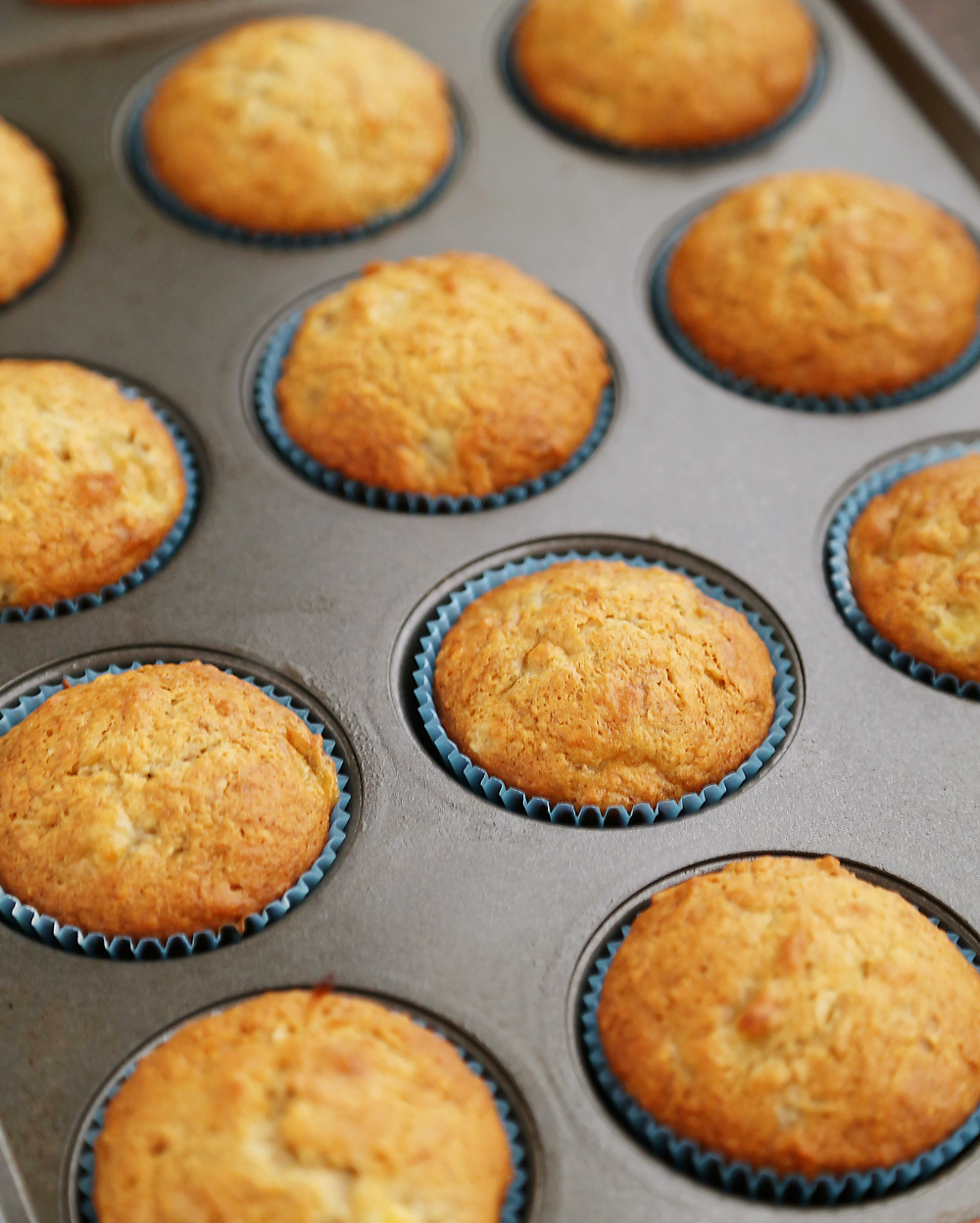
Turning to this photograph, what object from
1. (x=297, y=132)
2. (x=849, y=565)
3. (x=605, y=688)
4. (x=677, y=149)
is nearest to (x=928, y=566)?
(x=849, y=565)

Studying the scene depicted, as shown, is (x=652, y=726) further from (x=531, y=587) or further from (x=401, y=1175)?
(x=401, y=1175)

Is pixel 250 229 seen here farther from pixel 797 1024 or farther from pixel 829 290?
pixel 797 1024

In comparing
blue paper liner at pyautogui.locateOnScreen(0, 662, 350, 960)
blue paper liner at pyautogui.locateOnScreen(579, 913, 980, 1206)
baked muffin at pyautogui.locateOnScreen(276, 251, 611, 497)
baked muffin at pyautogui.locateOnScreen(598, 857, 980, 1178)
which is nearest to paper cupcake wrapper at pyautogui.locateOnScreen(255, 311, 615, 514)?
baked muffin at pyautogui.locateOnScreen(276, 251, 611, 497)

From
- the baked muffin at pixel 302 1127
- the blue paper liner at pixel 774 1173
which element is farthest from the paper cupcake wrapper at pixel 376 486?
the blue paper liner at pixel 774 1173

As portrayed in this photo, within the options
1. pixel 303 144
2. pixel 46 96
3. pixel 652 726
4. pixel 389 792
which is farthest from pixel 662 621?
pixel 46 96

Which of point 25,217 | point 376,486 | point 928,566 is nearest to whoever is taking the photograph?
point 928,566

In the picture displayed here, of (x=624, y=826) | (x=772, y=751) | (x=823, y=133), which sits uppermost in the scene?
(x=823, y=133)
